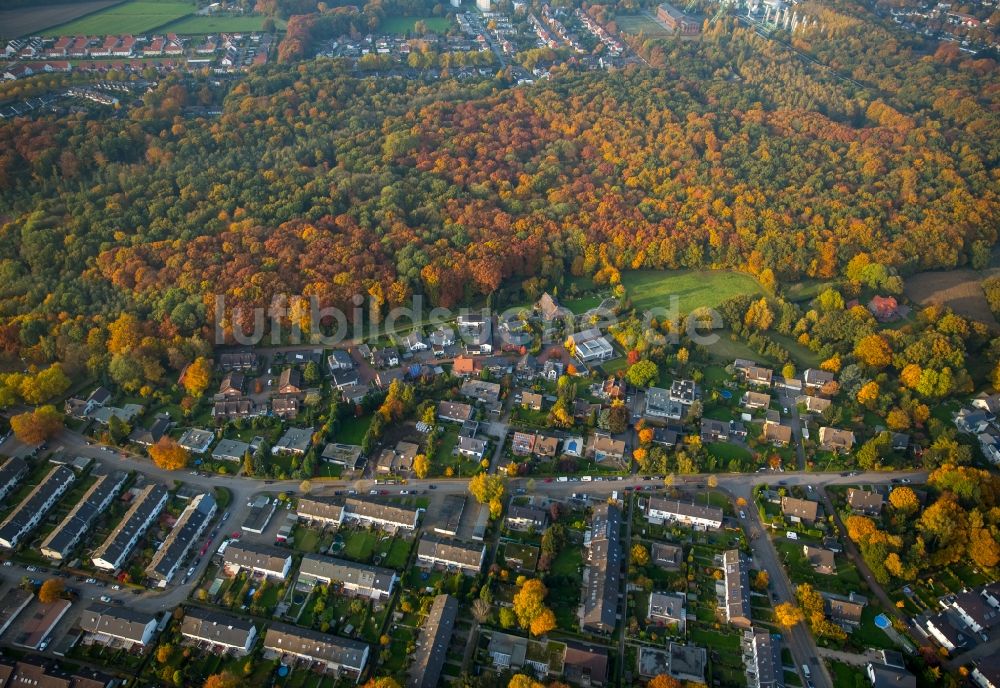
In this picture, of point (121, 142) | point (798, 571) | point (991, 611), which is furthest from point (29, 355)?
point (991, 611)

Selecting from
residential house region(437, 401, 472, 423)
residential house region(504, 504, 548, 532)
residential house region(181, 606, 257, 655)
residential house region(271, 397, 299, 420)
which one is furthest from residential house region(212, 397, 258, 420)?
residential house region(504, 504, 548, 532)

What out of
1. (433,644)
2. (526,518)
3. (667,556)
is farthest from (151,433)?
(667,556)

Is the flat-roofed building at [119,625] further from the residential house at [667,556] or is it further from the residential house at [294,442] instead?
the residential house at [667,556]

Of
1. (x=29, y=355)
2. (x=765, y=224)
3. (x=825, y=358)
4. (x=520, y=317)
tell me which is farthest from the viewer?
(x=765, y=224)

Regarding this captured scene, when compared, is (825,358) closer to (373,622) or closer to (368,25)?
(373,622)

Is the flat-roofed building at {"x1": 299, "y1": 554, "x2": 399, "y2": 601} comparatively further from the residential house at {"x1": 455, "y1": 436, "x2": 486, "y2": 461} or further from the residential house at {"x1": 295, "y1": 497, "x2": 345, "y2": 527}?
the residential house at {"x1": 455, "y1": 436, "x2": 486, "y2": 461}
